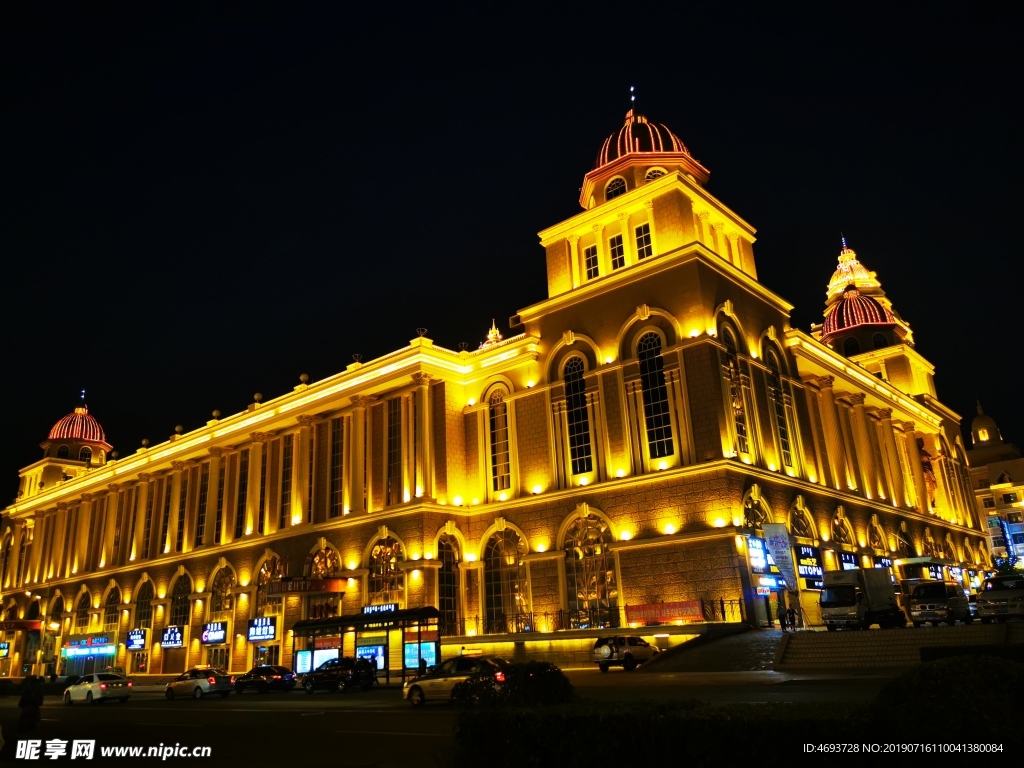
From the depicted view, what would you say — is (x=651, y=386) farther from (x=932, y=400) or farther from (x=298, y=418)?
(x=932, y=400)

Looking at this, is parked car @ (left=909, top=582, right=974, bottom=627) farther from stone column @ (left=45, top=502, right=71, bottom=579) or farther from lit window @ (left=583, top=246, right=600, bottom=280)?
stone column @ (left=45, top=502, right=71, bottom=579)

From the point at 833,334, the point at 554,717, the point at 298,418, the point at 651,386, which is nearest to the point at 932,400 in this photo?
the point at 833,334

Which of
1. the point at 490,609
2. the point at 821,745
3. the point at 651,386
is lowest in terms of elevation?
the point at 821,745

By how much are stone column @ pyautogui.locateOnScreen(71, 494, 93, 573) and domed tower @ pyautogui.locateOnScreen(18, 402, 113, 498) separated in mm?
11827

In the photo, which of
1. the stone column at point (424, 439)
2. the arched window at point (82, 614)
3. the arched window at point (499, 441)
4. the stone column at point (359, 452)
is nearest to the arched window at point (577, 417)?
the arched window at point (499, 441)

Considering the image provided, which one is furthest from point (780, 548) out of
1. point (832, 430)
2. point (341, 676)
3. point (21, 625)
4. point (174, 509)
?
point (21, 625)

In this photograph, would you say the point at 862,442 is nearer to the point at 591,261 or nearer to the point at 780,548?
the point at 780,548

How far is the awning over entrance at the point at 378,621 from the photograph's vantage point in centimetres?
3117

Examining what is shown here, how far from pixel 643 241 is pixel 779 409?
35.1 ft

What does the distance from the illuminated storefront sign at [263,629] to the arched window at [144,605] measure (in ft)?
50.4

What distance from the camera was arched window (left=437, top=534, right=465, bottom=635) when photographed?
40.9 metres

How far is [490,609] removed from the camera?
40594 millimetres

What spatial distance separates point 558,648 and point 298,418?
944 inches
